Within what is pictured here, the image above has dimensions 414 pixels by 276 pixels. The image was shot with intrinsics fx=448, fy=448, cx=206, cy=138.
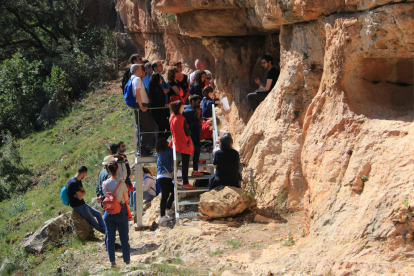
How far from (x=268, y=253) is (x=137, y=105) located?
4.20 metres

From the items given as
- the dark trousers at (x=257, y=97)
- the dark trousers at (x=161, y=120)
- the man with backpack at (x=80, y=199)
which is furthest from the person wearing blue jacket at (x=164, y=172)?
the dark trousers at (x=257, y=97)

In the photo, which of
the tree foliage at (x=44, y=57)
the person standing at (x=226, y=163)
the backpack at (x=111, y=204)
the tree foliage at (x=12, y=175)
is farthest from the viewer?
the tree foliage at (x=44, y=57)

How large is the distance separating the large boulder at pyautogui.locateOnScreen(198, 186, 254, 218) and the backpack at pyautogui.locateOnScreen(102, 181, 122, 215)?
1.70 metres

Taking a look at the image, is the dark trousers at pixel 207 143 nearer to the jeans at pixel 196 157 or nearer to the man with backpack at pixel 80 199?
the jeans at pixel 196 157

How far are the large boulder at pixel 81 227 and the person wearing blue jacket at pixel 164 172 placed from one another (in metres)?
1.68

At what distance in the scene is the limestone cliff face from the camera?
4840 mm

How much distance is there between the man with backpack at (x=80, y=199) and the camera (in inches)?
325

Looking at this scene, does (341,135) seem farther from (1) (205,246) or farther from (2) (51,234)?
(2) (51,234)

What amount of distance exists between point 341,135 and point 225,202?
249cm

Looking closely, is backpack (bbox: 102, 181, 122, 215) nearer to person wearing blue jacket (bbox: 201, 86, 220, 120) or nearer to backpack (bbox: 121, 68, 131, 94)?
backpack (bbox: 121, 68, 131, 94)

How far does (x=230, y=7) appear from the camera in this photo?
9.94 metres

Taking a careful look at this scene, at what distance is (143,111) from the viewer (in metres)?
8.66

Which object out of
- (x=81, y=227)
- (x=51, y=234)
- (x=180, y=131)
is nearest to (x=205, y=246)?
(x=180, y=131)

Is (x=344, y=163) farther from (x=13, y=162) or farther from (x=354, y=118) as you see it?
(x=13, y=162)
